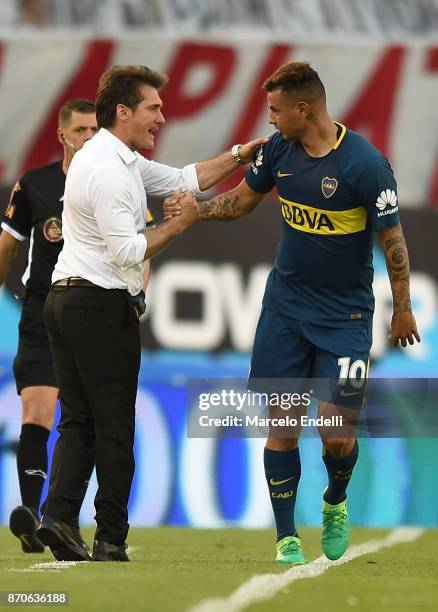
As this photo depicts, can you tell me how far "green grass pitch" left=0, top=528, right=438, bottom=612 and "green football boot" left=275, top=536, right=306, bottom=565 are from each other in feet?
0.23

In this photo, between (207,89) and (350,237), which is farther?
(207,89)

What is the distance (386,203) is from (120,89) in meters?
1.21

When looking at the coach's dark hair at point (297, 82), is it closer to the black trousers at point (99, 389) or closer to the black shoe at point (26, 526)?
the black trousers at point (99, 389)

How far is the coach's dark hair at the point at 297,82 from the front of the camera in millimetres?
6684

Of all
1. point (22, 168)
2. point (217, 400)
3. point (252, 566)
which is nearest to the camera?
point (252, 566)

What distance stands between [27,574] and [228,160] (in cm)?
228

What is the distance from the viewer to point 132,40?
42.2 ft

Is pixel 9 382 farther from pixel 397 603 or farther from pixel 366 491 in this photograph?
pixel 397 603

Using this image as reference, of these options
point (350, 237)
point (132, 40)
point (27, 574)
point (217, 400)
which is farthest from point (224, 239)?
point (27, 574)

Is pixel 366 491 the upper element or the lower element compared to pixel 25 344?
lower

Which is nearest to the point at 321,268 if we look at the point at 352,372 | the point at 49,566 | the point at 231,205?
the point at 352,372

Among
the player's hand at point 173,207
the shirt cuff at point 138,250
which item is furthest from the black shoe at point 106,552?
the player's hand at point 173,207

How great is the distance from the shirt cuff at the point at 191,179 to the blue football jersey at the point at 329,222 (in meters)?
0.30
